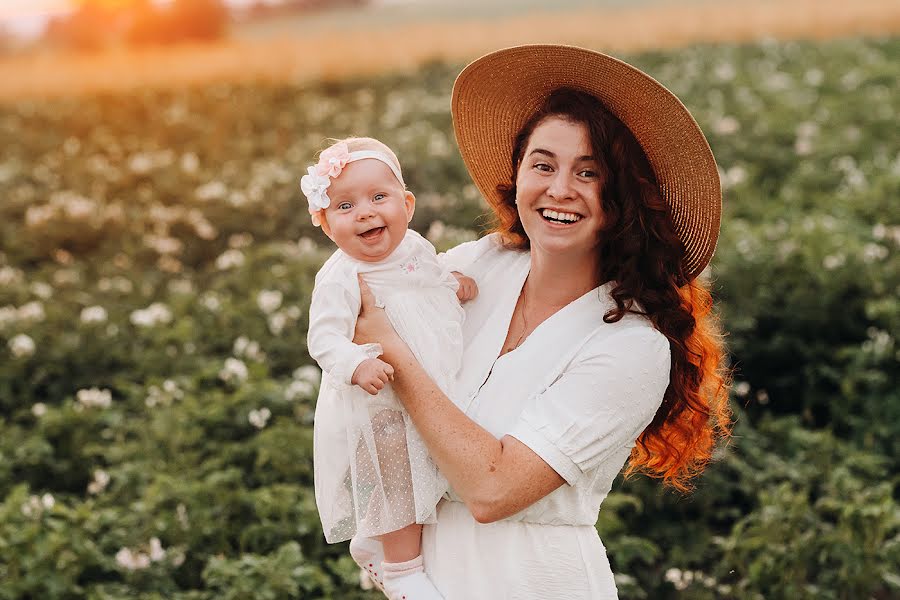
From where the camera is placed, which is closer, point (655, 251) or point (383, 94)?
point (655, 251)

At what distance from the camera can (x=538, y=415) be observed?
7.98ft

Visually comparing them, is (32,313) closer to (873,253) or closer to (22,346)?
(22,346)

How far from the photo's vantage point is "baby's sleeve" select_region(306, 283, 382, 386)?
2.41 metres

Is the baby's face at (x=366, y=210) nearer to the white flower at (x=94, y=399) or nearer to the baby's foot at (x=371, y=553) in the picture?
the baby's foot at (x=371, y=553)

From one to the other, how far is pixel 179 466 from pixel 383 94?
1191 centimetres

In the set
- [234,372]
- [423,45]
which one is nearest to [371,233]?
[234,372]

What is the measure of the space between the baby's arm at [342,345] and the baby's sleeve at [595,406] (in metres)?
0.32

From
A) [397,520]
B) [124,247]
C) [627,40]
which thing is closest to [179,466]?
[397,520]

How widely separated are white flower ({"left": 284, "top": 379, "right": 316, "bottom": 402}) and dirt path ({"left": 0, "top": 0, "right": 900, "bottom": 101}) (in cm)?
1236

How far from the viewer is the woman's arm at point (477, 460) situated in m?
2.40

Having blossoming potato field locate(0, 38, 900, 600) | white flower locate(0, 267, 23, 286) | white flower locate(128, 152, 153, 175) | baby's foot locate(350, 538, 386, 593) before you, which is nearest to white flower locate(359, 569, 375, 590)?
blossoming potato field locate(0, 38, 900, 600)

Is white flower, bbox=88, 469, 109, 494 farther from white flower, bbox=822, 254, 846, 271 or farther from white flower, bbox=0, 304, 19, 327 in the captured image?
white flower, bbox=822, 254, 846, 271

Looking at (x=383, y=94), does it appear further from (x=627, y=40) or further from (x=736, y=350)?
(x=736, y=350)

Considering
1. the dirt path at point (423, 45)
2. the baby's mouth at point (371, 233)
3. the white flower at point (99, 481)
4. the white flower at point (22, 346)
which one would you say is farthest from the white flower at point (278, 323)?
the dirt path at point (423, 45)
